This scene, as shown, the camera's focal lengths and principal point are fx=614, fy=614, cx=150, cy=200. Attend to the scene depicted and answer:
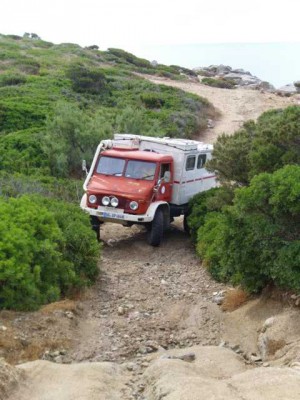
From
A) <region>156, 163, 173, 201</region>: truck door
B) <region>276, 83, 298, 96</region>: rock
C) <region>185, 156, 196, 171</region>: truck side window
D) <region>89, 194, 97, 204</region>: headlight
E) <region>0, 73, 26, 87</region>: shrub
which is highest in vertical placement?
<region>276, 83, 298, 96</region>: rock

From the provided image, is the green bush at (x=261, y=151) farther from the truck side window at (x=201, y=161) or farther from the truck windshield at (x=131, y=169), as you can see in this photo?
the truck windshield at (x=131, y=169)

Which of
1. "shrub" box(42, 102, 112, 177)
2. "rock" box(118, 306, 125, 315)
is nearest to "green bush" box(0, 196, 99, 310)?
"rock" box(118, 306, 125, 315)

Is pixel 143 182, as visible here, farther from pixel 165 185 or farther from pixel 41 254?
pixel 41 254

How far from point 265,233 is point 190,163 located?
6.66m

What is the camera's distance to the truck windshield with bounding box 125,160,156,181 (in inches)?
551

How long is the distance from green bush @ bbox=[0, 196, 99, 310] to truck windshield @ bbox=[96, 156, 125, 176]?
2.45 meters

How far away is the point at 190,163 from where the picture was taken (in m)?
15.1

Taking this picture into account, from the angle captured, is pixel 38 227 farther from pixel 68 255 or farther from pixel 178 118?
pixel 178 118

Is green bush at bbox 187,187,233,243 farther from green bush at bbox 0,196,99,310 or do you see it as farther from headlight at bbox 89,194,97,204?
green bush at bbox 0,196,99,310

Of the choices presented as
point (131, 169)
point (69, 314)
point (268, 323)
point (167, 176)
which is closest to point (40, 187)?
point (131, 169)

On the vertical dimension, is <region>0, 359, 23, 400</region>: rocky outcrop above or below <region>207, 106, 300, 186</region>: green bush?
below

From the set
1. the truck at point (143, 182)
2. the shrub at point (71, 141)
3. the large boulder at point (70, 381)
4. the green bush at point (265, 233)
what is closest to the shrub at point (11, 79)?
the shrub at point (71, 141)

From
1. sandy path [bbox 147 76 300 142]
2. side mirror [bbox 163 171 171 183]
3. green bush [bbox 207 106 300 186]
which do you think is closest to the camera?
green bush [bbox 207 106 300 186]

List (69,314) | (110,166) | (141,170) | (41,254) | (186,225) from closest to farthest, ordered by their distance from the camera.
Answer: (69,314) → (41,254) → (141,170) → (110,166) → (186,225)
